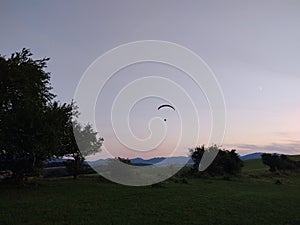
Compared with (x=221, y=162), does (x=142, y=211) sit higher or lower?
lower

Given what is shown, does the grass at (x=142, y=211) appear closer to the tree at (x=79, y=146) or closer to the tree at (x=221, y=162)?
the tree at (x=79, y=146)

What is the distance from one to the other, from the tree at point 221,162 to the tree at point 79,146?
18260mm

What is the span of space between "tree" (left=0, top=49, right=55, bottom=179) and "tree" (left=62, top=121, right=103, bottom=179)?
476 inches

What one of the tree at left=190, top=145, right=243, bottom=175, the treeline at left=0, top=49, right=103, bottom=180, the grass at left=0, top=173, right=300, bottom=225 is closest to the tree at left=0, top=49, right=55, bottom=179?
the treeline at left=0, top=49, right=103, bottom=180

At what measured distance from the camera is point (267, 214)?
60.6 feet

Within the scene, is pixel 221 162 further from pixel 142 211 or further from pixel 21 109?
pixel 142 211

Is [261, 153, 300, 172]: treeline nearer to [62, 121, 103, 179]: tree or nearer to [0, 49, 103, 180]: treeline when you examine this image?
[62, 121, 103, 179]: tree

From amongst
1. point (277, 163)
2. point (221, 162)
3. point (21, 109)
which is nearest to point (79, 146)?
point (21, 109)

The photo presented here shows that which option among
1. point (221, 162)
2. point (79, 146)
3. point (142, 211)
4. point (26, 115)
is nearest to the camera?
point (142, 211)

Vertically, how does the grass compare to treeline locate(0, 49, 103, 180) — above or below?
below

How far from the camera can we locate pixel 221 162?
5853cm

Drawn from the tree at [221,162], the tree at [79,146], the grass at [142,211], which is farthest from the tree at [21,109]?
the tree at [221,162]

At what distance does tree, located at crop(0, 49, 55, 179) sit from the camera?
2900 cm

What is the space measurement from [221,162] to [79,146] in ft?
84.5
